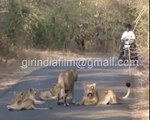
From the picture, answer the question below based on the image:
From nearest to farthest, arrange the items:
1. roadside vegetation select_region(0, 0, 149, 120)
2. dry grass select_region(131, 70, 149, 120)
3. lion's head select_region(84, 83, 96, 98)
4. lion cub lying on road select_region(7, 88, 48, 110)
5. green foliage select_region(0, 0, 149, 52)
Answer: dry grass select_region(131, 70, 149, 120)
lion cub lying on road select_region(7, 88, 48, 110)
lion's head select_region(84, 83, 96, 98)
roadside vegetation select_region(0, 0, 149, 120)
green foliage select_region(0, 0, 149, 52)

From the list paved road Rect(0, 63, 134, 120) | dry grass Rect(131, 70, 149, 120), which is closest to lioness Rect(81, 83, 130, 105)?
paved road Rect(0, 63, 134, 120)

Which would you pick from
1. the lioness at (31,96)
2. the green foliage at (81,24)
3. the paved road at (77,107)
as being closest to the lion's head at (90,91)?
the paved road at (77,107)

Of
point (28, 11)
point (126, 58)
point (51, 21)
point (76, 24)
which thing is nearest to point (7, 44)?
point (28, 11)

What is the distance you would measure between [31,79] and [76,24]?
2464cm

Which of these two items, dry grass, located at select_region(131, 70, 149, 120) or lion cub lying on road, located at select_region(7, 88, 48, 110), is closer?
dry grass, located at select_region(131, 70, 149, 120)

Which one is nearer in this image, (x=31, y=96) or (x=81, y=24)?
(x=31, y=96)

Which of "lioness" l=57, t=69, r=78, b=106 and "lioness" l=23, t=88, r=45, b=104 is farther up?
"lioness" l=57, t=69, r=78, b=106

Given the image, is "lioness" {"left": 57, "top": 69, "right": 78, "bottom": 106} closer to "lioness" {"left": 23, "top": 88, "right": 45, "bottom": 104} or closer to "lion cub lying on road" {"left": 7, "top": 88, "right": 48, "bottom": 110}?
"lioness" {"left": 23, "top": 88, "right": 45, "bottom": 104}

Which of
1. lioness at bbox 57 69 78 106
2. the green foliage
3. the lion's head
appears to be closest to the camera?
the lion's head

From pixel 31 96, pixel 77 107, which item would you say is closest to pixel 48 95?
pixel 31 96

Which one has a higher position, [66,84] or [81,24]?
[81,24]

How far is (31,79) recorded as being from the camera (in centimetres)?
2247

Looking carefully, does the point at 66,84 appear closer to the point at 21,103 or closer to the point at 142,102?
the point at 21,103

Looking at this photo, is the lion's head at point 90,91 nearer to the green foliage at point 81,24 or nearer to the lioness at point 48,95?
the lioness at point 48,95
